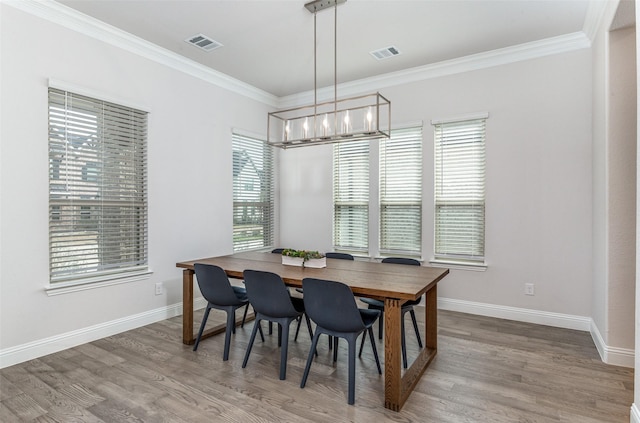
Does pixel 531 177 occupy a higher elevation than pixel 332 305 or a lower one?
higher

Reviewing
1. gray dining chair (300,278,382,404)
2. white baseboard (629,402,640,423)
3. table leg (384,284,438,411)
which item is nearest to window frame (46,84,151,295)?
gray dining chair (300,278,382,404)

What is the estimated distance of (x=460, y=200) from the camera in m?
4.27

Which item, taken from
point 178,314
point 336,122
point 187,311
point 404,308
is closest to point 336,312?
point 404,308

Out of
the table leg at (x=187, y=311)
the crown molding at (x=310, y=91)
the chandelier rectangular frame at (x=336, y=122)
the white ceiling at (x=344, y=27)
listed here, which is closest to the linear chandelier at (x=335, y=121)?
the chandelier rectangular frame at (x=336, y=122)

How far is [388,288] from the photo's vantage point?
237 centimetres

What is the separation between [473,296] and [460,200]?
1136 mm

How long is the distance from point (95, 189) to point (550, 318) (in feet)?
15.6

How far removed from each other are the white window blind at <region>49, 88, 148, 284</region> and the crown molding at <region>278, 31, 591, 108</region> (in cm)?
261

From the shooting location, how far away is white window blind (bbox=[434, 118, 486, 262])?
416 cm

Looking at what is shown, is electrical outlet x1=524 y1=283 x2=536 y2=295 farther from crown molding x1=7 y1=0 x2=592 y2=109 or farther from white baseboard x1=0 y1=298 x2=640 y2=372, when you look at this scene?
crown molding x1=7 y1=0 x2=592 y2=109

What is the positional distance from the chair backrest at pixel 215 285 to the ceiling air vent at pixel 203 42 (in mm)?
2298

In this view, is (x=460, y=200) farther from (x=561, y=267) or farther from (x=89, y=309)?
(x=89, y=309)

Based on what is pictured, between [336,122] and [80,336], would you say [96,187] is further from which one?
[336,122]

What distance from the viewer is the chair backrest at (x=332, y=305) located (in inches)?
90.0
